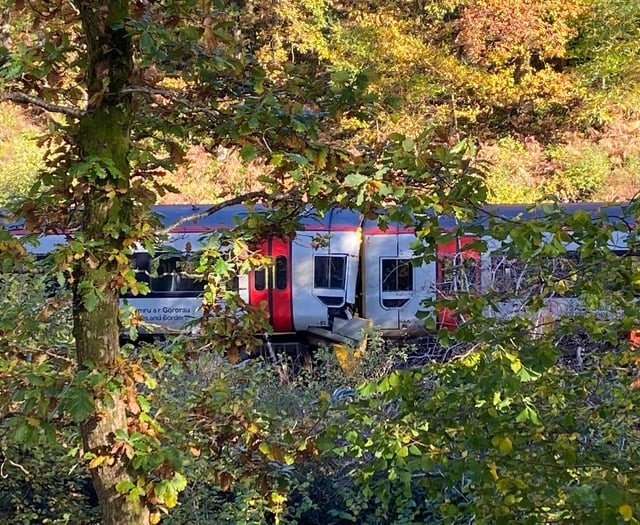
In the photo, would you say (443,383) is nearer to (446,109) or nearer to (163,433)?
(163,433)

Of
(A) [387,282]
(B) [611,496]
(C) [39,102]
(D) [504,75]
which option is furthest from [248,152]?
(D) [504,75]

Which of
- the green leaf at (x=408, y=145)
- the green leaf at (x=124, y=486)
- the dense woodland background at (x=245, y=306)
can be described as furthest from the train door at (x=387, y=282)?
the green leaf at (x=408, y=145)

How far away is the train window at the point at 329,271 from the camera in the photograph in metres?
12.0

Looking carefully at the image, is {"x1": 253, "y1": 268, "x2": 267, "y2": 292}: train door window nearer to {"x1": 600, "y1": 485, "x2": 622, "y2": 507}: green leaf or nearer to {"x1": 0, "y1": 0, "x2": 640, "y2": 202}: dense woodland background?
{"x1": 0, "y1": 0, "x2": 640, "y2": 202}: dense woodland background

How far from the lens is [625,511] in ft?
5.68

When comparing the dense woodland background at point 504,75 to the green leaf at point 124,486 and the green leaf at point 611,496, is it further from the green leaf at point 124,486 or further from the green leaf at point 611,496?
the green leaf at point 611,496

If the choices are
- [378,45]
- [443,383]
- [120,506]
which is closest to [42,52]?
[120,506]

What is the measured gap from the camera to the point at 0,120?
2117 cm

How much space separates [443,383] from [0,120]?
21190 mm

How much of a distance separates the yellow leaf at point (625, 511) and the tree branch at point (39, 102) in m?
1.85

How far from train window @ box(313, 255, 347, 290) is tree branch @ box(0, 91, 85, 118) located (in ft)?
31.4

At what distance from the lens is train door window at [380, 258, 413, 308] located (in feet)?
39.3

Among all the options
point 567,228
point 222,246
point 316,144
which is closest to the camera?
point 567,228

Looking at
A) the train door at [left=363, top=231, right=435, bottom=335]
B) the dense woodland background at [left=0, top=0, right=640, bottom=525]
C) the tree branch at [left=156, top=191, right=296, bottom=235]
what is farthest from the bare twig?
the train door at [left=363, top=231, right=435, bottom=335]
